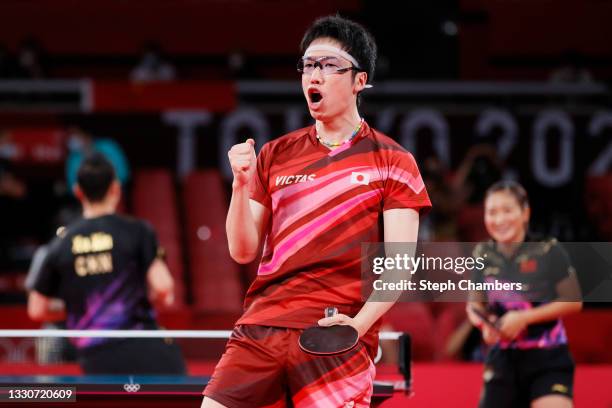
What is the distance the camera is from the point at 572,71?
1182 centimetres

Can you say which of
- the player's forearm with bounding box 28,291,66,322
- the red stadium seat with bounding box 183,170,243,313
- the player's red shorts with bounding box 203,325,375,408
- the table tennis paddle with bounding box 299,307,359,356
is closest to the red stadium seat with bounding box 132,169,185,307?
the red stadium seat with bounding box 183,170,243,313

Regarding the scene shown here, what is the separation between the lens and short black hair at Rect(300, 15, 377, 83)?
2988 mm

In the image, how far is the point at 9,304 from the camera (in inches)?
Result: 328

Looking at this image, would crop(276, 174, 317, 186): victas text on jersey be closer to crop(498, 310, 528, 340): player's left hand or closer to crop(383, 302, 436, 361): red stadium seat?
crop(498, 310, 528, 340): player's left hand

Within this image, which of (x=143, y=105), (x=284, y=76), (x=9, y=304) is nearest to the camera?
(x=9, y=304)

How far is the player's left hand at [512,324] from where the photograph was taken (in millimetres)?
4406

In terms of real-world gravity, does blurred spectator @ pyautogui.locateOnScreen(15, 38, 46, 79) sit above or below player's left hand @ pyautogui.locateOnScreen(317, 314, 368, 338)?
above

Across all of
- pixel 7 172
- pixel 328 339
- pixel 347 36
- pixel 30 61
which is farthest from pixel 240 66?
pixel 328 339

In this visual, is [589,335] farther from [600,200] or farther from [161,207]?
[161,207]

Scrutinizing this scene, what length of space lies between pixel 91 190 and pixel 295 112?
6.51 metres

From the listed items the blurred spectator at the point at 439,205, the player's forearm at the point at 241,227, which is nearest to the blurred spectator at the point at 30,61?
the blurred spectator at the point at 439,205

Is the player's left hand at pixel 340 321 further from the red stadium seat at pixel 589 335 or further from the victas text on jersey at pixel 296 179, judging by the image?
the red stadium seat at pixel 589 335

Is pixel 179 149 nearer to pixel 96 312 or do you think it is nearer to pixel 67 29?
pixel 67 29

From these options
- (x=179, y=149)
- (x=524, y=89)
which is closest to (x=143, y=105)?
(x=179, y=149)
